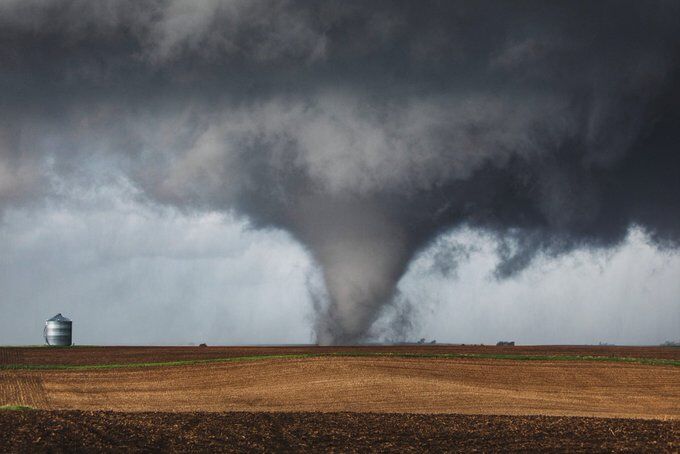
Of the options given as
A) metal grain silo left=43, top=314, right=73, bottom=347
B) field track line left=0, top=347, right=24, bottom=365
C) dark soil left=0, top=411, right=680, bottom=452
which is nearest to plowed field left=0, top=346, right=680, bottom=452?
dark soil left=0, top=411, right=680, bottom=452

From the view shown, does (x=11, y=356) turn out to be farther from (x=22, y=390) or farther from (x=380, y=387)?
(x=380, y=387)

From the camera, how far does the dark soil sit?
74.1 feet

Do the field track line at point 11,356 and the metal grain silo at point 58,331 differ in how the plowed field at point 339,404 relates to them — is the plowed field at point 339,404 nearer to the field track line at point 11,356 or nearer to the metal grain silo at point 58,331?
the field track line at point 11,356

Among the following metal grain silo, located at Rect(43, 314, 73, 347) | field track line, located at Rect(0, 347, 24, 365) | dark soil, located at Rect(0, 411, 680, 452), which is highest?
metal grain silo, located at Rect(43, 314, 73, 347)

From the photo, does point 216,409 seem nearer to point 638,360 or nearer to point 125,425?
point 125,425

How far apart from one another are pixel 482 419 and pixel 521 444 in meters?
6.22

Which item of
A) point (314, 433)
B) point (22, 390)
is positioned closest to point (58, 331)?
point (22, 390)

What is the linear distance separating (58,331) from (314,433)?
8805 cm

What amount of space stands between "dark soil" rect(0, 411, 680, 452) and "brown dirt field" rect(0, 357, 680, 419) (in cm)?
756

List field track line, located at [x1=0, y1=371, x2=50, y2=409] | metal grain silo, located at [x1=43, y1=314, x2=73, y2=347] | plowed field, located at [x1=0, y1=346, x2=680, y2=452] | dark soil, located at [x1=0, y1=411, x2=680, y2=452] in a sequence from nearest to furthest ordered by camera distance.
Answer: dark soil, located at [x1=0, y1=411, x2=680, y2=452] < plowed field, located at [x1=0, y1=346, x2=680, y2=452] < field track line, located at [x1=0, y1=371, x2=50, y2=409] < metal grain silo, located at [x1=43, y1=314, x2=73, y2=347]

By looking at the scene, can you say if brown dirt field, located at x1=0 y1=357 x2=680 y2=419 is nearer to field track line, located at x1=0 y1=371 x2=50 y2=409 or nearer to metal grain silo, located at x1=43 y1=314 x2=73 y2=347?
field track line, located at x1=0 y1=371 x2=50 y2=409

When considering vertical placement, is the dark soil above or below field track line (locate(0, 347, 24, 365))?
below

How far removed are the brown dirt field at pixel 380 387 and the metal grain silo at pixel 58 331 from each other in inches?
1811

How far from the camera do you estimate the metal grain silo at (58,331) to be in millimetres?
104188
